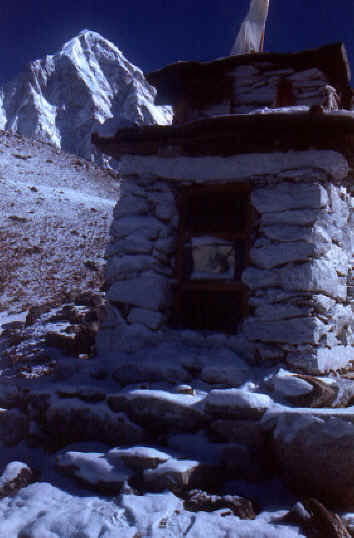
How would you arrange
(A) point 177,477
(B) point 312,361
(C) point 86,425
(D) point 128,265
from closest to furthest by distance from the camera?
1. (A) point 177,477
2. (C) point 86,425
3. (B) point 312,361
4. (D) point 128,265

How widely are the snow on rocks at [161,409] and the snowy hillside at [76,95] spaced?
76513 mm

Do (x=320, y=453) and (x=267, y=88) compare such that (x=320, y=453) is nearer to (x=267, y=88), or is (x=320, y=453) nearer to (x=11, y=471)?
(x=11, y=471)

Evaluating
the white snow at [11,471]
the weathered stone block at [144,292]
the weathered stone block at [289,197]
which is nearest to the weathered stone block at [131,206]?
the weathered stone block at [144,292]

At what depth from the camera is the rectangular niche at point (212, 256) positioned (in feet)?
15.0

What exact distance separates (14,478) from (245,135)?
349cm

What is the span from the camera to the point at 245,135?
14.5ft

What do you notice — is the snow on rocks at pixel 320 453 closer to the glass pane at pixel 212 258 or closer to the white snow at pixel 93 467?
the white snow at pixel 93 467

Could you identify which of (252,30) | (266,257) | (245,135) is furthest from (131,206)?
(252,30)

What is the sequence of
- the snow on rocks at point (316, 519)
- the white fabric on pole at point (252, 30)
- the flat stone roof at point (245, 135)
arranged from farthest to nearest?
the white fabric on pole at point (252, 30) < the flat stone roof at point (245, 135) < the snow on rocks at point (316, 519)

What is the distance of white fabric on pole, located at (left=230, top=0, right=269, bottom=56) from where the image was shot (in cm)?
628

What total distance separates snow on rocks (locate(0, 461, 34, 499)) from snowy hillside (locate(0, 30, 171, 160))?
3024 inches

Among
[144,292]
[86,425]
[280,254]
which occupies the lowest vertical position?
[86,425]

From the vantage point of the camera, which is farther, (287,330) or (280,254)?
(280,254)

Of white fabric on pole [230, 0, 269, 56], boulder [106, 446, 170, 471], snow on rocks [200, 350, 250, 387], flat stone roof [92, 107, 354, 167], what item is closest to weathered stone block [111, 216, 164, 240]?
flat stone roof [92, 107, 354, 167]
